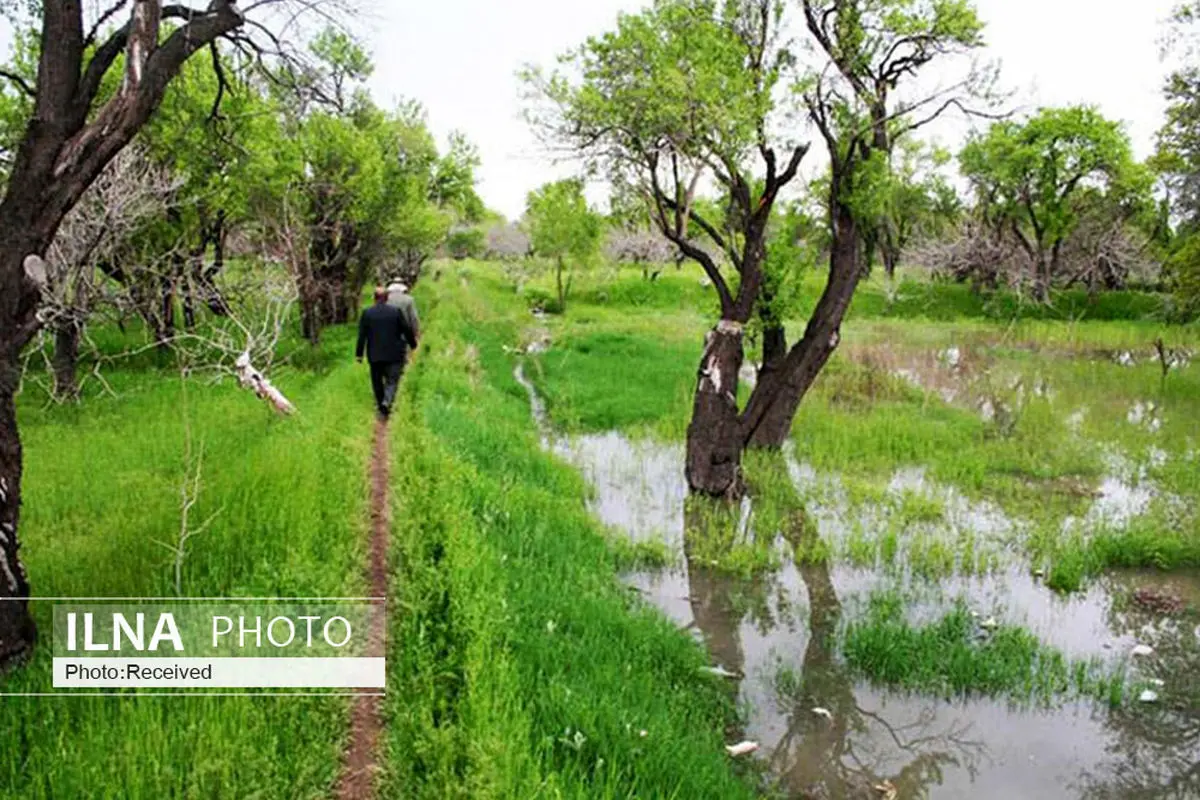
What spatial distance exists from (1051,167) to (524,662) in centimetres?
3950

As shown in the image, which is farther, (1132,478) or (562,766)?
(1132,478)

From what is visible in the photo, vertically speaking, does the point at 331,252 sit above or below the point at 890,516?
above

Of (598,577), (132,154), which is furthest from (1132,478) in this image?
(132,154)

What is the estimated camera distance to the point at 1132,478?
1317 cm

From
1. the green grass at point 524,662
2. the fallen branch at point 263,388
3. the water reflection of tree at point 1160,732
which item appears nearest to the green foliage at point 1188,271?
the water reflection of tree at point 1160,732

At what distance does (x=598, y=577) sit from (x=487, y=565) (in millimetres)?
1908

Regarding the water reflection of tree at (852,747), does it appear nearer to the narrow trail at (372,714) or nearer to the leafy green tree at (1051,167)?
the narrow trail at (372,714)

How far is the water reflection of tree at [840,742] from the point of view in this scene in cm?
592

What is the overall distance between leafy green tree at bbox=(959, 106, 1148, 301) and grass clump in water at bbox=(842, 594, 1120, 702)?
3313 cm

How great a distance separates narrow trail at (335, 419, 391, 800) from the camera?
4172 millimetres

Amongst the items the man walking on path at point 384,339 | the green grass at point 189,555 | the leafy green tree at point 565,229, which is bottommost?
the green grass at point 189,555

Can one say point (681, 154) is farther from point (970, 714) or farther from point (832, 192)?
point (970, 714)

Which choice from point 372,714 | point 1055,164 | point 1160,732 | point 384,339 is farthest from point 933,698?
point 1055,164

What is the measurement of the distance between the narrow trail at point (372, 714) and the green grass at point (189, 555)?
0.11 m
